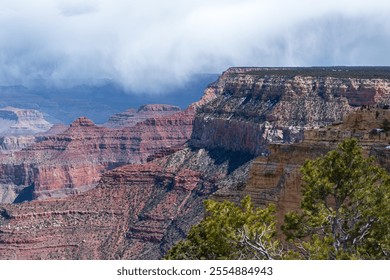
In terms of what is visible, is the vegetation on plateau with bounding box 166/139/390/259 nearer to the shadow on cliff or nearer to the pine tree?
the pine tree

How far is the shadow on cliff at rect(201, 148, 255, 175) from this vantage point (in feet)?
409

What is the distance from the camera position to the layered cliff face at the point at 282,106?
117562 millimetres

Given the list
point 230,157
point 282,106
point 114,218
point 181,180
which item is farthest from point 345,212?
point 230,157

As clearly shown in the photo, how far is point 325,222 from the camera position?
30.1m

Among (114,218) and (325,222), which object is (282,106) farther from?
(325,222)

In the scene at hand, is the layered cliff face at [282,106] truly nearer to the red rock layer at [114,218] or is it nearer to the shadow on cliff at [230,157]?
the shadow on cliff at [230,157]

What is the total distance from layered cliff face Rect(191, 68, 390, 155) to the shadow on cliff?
782 millimetres

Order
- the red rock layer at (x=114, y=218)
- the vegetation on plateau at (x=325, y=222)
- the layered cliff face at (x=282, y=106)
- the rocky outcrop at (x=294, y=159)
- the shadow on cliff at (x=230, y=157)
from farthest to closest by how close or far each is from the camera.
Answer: the shadow on cliff at (x=230, y=157), the layered cliff face at (x=282, y=106), the red rock layer at (x=114, y=218), the rocky outcrop at (x=294, y=159), the vegetation on plateau at (x=325, y=222)

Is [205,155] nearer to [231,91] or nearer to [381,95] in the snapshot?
[231,91]

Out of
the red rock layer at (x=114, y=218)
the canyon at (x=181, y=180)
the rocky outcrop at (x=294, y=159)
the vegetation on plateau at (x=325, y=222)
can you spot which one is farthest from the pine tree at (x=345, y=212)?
the red rock layer at (x=114, y=218)

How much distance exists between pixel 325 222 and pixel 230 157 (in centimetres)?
10057

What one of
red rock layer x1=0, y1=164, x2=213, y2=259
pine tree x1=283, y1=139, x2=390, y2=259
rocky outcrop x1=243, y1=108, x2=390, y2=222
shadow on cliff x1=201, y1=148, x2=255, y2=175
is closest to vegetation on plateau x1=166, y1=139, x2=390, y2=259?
pine tree x1=283, y1=139, x2=390, y2=259

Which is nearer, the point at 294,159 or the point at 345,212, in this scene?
the point at 345,212

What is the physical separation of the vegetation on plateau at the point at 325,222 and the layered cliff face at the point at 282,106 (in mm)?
76755
